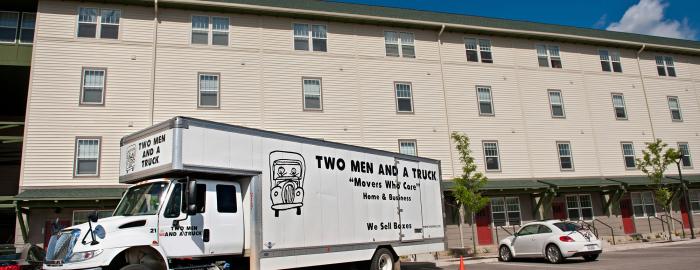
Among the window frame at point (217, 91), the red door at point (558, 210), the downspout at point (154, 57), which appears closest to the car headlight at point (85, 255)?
the downspout at point (154, 57)

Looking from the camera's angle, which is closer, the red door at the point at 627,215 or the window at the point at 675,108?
the red door at the point at 627,215

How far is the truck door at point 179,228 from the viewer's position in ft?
27.6

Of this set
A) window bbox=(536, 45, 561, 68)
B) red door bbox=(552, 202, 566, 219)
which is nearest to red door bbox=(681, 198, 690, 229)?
red door bbox=(552, 202, 566, 219)

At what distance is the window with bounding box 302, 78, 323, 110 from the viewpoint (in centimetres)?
2194

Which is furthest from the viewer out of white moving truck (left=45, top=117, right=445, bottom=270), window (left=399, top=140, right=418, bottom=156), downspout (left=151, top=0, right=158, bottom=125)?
window (left=399, top=140, right=418, bottom=156)

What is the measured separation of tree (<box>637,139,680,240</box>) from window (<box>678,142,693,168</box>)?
2.84m

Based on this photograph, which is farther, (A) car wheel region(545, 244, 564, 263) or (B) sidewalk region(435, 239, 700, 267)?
(B) sidewalk region(435, 239, 700, 267)

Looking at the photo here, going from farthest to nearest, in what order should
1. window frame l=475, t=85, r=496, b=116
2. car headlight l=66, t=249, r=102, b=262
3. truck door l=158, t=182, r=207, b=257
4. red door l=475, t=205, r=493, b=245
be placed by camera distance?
window frame l=475, t=85, r=496, b=116 → red door l=475, t=205, r=493, b=245 → truck door l=158, t=182, r=207, b=257 → car headlight l=66, t=249, r=102, b=262

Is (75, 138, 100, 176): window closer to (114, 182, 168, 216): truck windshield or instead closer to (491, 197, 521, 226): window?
(114, 182, 168, 216): truck windshield

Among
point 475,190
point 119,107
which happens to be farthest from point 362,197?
point 119,107

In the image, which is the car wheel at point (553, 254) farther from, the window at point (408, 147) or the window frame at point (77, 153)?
the window frame at point (77, 153)

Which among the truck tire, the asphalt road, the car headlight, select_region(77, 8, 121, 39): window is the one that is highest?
select_region(77, 8, 121, 39): window

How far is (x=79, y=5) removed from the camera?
1981 centimetres

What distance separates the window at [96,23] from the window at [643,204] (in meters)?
26.7
